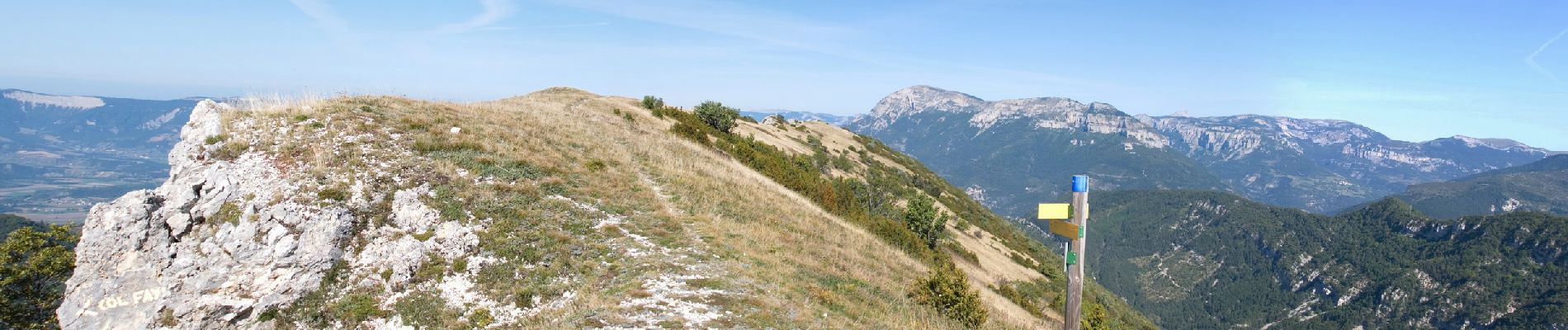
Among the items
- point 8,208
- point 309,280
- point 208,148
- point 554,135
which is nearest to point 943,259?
point 554,135

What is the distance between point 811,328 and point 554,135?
1459 centimetres

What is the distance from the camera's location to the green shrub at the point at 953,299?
12047mm

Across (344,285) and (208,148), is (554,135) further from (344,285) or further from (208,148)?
(344,285)

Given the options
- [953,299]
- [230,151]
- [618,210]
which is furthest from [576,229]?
[230,151]

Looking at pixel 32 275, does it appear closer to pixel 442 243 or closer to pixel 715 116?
pixel 442 243

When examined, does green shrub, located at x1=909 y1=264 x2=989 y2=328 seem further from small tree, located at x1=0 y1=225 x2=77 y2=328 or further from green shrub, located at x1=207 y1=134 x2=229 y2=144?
small tree, located at x1=0 y1=225 x2=77 y2=328

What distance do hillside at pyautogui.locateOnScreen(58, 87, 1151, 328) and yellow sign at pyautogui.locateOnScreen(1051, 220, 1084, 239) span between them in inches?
118

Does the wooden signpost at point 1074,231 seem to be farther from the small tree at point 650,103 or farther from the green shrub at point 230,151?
the small tree at point 650,103

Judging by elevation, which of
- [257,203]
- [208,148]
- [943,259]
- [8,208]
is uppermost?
[208,148]

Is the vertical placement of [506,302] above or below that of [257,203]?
below

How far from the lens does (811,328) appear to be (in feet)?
29.9

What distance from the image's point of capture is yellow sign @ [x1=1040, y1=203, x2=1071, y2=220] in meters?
9.25

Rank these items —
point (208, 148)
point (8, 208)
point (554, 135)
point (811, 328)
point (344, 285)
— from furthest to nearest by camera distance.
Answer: point (8, 208) → point (554, 135) → point (208, 148) → point (344, 285) → point (811, 328)

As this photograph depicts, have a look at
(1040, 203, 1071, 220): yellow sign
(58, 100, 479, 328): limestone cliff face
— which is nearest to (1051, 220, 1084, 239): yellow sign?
(1040, 203, 1071, 220): yellow sign
